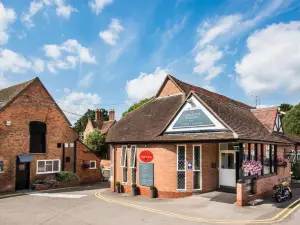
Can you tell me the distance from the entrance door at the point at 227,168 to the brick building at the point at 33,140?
13891 millimetres

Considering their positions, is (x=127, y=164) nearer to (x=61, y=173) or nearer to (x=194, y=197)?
(x=194, y=197)

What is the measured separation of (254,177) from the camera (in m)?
15.6

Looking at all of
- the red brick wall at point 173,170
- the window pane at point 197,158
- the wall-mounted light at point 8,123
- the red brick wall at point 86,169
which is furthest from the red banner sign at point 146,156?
the wall-mounted light at point 8,123

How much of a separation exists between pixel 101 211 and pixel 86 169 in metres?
13.1

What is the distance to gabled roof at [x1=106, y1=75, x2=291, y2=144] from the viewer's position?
1541 centimetres

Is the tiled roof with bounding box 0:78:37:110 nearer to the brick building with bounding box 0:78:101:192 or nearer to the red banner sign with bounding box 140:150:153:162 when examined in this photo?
the brick building with bounding box 0:78:101:192

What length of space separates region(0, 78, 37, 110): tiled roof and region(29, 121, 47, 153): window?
8.24 ft

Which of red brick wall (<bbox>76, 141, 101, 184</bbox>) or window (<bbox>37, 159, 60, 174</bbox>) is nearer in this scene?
window (<bbox>37, 159, 60, 174</bbox>)

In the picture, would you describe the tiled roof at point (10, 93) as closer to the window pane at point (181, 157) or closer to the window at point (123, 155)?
the window at point (123, 155)

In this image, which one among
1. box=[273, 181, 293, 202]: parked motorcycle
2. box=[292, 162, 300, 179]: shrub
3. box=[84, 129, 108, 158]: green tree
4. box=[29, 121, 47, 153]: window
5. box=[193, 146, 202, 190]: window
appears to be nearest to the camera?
box=[273, 181, 293, 202]: parked motorcycle

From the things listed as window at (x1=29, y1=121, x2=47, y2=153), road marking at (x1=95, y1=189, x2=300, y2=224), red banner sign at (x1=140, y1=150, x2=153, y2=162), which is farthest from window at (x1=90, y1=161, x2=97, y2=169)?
road marking at (x1=95, y1=189, x2=300, y2=224)

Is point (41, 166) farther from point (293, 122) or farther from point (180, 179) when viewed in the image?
point (293, 122)

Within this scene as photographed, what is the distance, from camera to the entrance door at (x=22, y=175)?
73.4 ft

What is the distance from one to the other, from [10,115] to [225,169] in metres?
16.6
